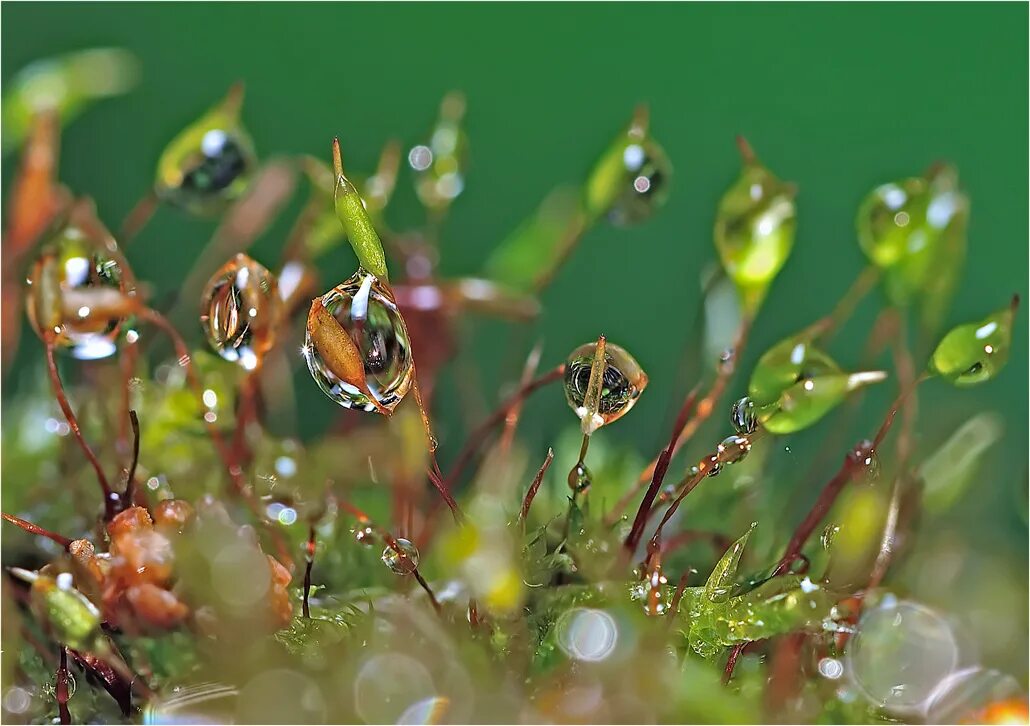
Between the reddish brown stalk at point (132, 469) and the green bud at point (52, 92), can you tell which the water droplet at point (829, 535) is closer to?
the reddish brown stalk at point (132, 469)

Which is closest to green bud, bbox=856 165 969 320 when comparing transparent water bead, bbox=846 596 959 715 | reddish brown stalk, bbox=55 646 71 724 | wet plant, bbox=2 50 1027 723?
wet plant, bbox=2 50 1027 723

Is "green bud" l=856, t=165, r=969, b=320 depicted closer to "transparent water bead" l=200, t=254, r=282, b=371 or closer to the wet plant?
the wet plant

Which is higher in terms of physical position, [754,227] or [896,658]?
[754,227]

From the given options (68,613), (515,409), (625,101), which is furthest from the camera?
(625,101)

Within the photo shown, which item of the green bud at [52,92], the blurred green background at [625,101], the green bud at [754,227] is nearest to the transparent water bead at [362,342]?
the green bud at [754,227]

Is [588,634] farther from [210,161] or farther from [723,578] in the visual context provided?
[210,161]

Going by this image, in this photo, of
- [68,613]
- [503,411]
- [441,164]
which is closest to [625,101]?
[441,164]

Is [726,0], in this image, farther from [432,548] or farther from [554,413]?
[432,548]
